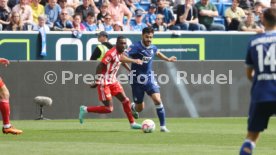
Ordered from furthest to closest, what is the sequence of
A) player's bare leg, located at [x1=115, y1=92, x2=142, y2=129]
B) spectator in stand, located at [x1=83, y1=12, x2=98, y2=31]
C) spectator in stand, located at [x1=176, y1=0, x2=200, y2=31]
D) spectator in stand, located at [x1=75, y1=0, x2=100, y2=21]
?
1. spectator in stand, located at [x1=176, y1=0, x2=200, y2=31]
2. spectator in stand, located at [x1=75, y1=0, x2=100, y2=21]
3. spectator in stand, located at [x1=83, y1=12, x2=98, y2=31]
4. player's bare leg, located at [x1=115, y1=92, x2=142, y2=129]

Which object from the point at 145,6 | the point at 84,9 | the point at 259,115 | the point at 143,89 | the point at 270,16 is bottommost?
the point at 143,89

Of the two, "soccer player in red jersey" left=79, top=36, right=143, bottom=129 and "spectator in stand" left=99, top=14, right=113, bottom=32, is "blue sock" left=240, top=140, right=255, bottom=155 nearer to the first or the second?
"soccer player in red jersey" left=79, top=36, right=143, bottom=129

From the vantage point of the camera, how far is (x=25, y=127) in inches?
810

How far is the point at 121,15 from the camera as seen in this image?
2659 cm

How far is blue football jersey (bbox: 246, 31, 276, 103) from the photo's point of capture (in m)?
11.1

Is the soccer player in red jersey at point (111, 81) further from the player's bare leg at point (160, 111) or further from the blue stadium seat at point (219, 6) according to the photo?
the blue stadium seat at point (219, 6)

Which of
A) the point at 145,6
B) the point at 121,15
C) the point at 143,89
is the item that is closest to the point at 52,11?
the point at 121,15

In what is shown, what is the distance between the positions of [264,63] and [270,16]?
57 cm

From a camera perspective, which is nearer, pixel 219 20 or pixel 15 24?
pixel 15 24

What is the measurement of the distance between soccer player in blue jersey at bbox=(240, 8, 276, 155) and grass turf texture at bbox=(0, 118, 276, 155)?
297 centimetres

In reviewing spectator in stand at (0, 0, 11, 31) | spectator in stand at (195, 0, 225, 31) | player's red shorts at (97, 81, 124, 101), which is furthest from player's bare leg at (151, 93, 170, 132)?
spectator in stand at (195, 0, 225, 31)

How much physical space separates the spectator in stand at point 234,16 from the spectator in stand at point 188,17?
136 centimetres

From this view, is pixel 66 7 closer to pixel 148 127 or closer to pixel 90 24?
pixel 90 24

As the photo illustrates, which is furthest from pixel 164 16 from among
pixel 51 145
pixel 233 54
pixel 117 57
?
pixel 51 145
